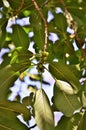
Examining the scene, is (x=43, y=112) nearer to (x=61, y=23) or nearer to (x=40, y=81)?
(x=40, y=81)

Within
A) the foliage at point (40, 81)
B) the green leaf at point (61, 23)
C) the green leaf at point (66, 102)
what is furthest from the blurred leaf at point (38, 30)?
the green leaf at point (66, 102)

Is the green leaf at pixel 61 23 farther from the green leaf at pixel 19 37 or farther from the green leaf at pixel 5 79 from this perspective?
the green leaf at pixel 5 79

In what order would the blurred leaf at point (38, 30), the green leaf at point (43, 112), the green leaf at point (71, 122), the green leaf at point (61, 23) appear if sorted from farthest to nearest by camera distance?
the green leaf at point (61, 23) → the blurred leaf at point (38, 30) → the green leaf at point (71, 122) → the green leaf at point (43, 112)

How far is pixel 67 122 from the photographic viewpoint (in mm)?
1661

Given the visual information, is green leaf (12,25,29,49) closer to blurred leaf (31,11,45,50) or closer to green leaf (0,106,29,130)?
blurred leaf (31,11,45,50)

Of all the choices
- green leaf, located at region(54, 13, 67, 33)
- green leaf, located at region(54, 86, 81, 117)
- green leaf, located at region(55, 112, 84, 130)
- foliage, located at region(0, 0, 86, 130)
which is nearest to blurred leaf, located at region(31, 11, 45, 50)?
foliage, located at region(0, 0, 86, 130)

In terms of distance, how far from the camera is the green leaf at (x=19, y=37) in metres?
2.03

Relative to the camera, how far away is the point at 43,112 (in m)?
1.43

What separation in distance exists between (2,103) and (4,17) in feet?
2.30

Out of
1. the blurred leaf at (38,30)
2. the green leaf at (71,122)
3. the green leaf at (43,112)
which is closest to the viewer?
the green leaf at (43,112)

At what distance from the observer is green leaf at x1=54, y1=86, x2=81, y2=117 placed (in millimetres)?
1418

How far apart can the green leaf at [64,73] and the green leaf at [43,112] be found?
0.09m

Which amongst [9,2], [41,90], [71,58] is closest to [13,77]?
[41,90]

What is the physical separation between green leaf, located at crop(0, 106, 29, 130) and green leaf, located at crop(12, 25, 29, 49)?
611 mm
